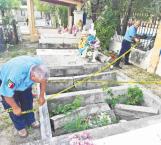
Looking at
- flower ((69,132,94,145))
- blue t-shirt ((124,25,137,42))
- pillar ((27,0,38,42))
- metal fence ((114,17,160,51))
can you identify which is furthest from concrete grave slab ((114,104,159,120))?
pillar ((27,0,38,42))

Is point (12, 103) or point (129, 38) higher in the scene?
point (129, 38)

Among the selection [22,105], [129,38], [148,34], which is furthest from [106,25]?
[22,105]

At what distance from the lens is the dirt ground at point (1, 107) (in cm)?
369

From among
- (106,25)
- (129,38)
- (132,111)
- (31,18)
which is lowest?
(132,111)

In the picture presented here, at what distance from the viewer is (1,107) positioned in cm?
478

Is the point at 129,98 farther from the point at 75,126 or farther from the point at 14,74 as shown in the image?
the point at 14,74

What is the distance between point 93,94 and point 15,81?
2217 millimetres

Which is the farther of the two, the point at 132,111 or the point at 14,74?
the point at 132,111

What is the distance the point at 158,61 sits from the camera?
6.75m

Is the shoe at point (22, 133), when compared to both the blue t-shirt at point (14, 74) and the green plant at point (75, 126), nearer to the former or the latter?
the green plant at point (75, 126)

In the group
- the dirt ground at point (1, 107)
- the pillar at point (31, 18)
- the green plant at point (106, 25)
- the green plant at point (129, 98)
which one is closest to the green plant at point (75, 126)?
the dirt ground at point (1, 107)

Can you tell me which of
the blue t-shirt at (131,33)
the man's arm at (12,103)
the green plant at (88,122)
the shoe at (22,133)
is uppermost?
the blue t-shirt at (131,33)

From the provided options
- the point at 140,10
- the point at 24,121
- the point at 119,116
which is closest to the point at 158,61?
the point at 119,116

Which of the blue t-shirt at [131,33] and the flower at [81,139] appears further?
the blue t-shirt at [131,33]
